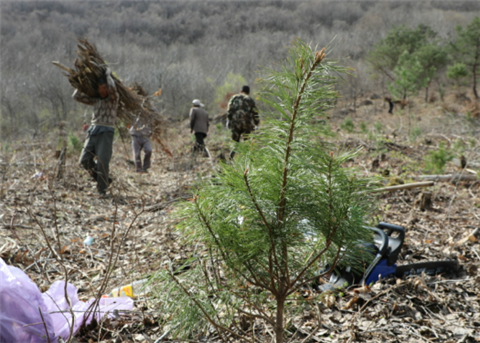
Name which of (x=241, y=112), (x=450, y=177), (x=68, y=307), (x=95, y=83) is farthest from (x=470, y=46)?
(x=68, y=307)

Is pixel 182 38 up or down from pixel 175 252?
up

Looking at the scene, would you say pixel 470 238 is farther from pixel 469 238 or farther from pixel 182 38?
pixel 182 38

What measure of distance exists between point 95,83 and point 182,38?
72972mm

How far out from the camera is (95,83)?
18.2 ft

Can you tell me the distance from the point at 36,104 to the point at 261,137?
4402 centimetres

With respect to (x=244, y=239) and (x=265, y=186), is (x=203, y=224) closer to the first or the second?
(x=244, y=239)

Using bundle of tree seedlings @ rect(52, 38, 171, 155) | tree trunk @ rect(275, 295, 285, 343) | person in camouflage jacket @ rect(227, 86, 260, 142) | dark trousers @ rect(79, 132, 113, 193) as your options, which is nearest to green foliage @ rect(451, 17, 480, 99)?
person in camouflage jacket @ rect(227, 86, 260, 142)

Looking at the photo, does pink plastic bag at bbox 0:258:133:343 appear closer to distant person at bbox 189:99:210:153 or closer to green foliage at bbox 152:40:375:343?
green foliage at bbox 152:40:375:343

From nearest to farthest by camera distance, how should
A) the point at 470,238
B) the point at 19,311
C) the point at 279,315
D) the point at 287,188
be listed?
the point at 287,188
the point at 279,315
the point at 19,311
the point at 470,238

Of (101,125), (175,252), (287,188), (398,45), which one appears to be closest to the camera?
(287,188)

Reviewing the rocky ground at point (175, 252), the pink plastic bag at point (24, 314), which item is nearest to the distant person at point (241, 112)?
the rocky ground at point (175, 252)

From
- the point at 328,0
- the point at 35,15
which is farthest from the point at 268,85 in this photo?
the point at 328,0

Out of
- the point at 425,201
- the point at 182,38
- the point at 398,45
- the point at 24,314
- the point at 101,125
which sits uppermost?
the point at 182,38

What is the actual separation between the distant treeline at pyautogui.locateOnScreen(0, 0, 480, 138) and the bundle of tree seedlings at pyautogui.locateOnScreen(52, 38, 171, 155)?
29.3 m
